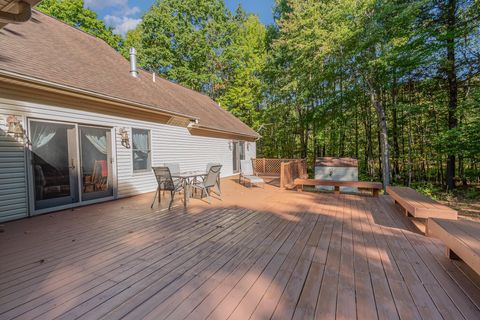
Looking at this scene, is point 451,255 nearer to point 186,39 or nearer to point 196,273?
point 196,273

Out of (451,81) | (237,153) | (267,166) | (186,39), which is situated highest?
(186,39)

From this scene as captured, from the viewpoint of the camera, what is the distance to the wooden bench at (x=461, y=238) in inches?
74.5

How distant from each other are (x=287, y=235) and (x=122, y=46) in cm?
2166

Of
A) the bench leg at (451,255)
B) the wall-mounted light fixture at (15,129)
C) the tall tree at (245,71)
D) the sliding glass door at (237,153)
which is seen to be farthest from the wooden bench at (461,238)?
the tall tree at (245,71)

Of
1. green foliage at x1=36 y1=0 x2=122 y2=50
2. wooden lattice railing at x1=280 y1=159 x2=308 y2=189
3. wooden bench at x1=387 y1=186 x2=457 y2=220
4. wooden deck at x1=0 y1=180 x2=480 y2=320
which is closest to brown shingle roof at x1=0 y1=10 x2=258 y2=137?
wooden deck at x1=0 y1=180 x2=480 y2=320

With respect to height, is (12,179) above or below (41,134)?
below

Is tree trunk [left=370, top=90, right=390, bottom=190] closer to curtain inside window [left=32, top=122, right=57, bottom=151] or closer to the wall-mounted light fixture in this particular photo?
curtain inside window [left=32, top=122, right=57, bottom=151]

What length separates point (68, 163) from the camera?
16.2ft

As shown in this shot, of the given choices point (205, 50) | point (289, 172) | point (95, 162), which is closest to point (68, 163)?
point (95, 162)

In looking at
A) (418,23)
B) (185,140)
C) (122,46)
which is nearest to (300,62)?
(418,23)

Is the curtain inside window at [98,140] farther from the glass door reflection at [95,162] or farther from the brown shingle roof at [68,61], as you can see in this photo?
the brown shingle roof at [68,61]

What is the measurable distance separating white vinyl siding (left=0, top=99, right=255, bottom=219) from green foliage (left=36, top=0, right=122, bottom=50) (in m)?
11.9

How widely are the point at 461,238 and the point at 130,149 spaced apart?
22.8ft

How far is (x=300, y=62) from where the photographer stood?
1246cm
